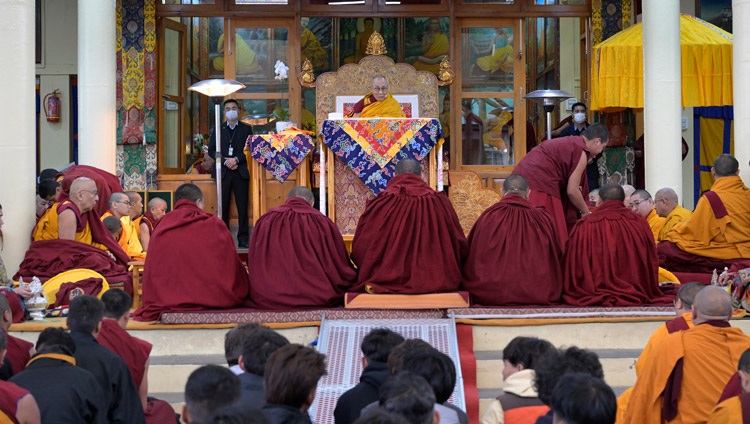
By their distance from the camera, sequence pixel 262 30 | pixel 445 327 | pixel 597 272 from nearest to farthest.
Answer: pixel 445 327
pixel 597 272
pixel 262 30

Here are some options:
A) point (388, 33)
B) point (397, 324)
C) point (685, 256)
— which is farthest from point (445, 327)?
point (388, 33)

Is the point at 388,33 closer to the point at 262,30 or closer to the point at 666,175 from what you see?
the point at 262,30

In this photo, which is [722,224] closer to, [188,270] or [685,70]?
[685,70]

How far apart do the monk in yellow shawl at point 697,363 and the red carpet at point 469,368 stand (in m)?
1.30

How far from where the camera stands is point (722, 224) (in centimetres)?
938

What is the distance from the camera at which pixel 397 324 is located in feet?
25.1

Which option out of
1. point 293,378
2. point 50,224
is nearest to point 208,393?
point 293,378

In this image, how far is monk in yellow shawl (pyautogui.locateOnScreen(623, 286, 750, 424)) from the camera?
533 centimetres

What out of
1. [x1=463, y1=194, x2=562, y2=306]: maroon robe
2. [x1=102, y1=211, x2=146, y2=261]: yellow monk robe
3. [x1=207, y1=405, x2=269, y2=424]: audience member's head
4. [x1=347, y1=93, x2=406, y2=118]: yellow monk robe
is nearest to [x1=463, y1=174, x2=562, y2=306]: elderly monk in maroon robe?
[x1=463, y1=194, x2=562, y2=306]: maroon robe

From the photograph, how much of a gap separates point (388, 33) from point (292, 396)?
39.8 ft

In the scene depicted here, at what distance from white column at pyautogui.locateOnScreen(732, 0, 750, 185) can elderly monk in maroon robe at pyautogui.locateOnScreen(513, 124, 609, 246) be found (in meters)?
1.12

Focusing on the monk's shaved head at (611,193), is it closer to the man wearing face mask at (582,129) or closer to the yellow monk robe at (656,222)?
the yellow monk robe at (656,222)

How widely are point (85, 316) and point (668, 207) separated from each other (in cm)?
667

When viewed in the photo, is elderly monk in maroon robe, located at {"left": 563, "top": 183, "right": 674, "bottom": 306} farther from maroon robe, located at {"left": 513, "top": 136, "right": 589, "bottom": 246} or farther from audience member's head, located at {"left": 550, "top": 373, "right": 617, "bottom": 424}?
audience member's head, located at {"left": 550, "top": 373, "right": 617, "bottom": 424}
